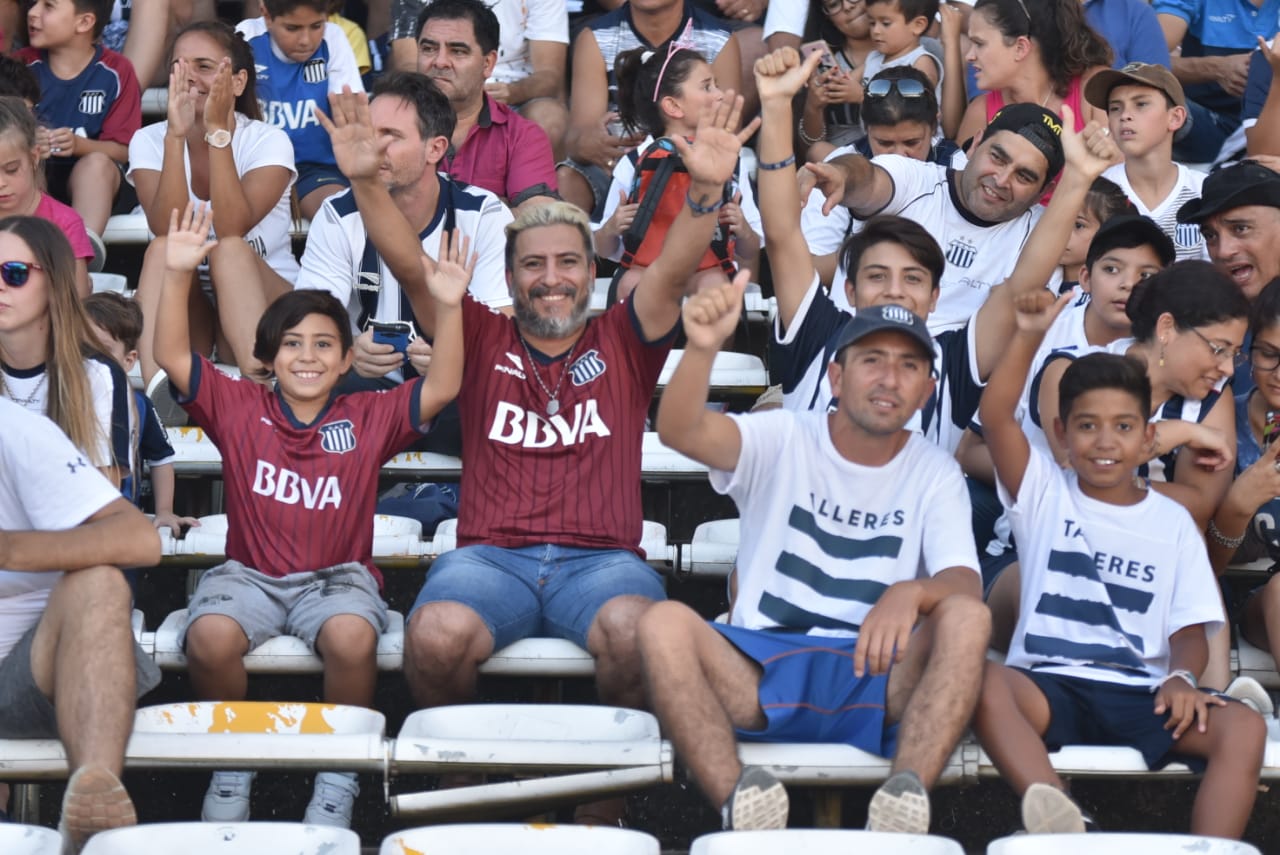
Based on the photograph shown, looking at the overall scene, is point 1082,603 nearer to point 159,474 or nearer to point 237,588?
point 237,588

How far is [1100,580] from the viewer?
10.8ft

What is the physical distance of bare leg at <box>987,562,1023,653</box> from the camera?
342cm

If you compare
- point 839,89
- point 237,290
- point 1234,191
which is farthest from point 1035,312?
point 839,89

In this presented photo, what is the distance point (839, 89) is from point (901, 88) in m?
0.59

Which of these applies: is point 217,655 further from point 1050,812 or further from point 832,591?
point 1050,812

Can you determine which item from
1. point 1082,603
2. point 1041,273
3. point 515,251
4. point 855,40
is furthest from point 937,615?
point 855,40

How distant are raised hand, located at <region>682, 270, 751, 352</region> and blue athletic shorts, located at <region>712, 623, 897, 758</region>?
55 centimetres

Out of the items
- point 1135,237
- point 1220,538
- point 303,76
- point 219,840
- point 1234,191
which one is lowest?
point 219,840

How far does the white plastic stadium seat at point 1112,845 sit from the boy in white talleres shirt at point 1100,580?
17.9 inches

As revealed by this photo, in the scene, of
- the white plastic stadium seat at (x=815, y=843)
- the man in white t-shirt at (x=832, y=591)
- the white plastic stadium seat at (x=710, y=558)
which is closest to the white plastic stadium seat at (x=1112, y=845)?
the white plastic stadium seat at (x=815, y=843)

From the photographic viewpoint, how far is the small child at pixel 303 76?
534cm

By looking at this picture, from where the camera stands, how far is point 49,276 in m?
3.48

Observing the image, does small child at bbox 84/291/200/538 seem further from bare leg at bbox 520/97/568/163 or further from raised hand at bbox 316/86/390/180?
bare leg at bbox 520/97/568/163

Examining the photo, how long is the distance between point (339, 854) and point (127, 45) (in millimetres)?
4049
